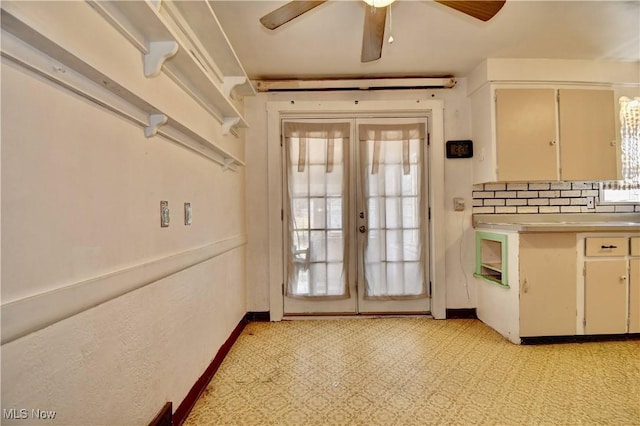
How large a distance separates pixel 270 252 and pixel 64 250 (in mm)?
2188

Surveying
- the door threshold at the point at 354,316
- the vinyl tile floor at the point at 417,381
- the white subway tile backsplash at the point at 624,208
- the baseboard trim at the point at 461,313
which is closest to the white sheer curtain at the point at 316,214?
the door threshold at the point at 354,316

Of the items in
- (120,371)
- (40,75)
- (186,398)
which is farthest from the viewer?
(186,398)

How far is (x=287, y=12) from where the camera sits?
5.41ft

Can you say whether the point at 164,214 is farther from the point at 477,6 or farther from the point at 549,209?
the point at 549,209

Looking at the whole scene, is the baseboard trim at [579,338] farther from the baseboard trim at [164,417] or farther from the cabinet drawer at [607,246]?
the baseboard trim at [164,417]

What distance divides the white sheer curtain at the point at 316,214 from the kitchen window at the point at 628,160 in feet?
7.76

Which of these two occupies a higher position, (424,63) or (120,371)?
(424,63)

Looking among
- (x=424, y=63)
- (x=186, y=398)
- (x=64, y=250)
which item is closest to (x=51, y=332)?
(x=64, y=250)

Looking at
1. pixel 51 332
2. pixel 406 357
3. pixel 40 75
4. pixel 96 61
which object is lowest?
pixel 406 357

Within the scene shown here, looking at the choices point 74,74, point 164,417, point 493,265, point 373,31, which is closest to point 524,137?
point 493,265

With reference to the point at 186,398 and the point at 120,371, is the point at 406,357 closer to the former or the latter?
the point at 186,398

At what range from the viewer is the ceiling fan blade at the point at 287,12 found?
159cm

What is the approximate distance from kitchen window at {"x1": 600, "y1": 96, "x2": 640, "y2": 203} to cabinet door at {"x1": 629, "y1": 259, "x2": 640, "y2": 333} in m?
0.84

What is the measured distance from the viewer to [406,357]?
2232 millimetres
